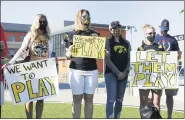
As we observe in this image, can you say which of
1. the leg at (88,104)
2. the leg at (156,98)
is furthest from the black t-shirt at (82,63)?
the leg at (156,98)

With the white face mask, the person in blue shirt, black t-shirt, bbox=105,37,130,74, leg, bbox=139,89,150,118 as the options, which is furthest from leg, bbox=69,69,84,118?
the person in blue shirt

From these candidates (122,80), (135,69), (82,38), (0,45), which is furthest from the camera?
(135,69)

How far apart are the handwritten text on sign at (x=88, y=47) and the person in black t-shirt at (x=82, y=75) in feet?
0.23

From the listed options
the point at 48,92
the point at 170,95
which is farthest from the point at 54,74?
the point at 170,95

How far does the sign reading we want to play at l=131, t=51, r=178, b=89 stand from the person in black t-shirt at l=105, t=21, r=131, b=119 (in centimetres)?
48

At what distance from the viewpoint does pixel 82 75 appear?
5289 millimetres

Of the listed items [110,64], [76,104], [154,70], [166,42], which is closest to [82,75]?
[76,104]

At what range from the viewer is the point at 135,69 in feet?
20.9

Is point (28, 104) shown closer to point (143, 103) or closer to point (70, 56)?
point (70, 56)

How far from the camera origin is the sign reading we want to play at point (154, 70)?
20.7 ft

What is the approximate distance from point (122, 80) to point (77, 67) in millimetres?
930

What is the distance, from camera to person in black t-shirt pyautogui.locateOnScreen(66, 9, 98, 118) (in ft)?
17.4

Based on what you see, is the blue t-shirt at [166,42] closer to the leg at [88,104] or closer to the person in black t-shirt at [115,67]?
the person in black t-shirt at [115,67]

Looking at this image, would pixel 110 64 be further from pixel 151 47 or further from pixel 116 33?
pixel 151 47
